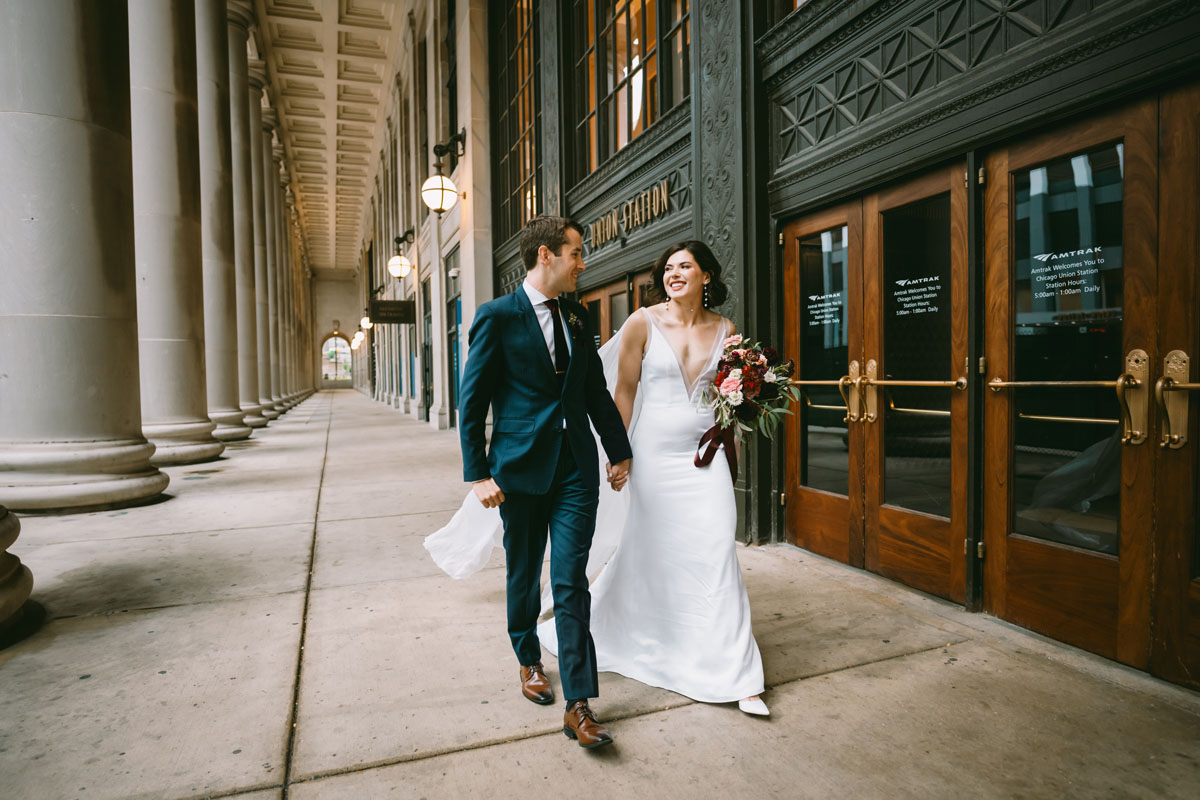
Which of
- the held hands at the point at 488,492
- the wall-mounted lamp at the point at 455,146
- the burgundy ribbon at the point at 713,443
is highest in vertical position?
the wall-mounted lamp at the point at 455,146

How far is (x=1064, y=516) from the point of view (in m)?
3.68

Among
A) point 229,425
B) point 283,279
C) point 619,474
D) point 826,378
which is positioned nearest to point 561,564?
point 619,474

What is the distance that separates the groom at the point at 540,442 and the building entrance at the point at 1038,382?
252 cm

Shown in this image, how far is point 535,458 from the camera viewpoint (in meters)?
2.83

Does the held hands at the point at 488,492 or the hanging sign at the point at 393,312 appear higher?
the hanging sign at the point at 393,312

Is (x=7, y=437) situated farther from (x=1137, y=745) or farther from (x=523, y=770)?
(x=1137, y=745)

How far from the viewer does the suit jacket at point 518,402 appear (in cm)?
279

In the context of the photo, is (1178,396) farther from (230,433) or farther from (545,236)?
(230,433)

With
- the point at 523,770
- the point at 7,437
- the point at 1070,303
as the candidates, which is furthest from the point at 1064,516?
the point at 7,437

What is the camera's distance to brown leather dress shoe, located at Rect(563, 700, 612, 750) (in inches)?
101

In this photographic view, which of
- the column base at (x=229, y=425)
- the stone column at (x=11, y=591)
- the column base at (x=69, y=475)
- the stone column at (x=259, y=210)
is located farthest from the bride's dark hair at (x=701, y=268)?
the stone column at (x=259, y=210)

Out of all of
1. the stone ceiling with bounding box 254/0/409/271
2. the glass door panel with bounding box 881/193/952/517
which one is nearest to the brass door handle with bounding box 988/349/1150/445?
the glass door panel with bounding box 881/193/952/517

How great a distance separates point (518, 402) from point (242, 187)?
17649 mm

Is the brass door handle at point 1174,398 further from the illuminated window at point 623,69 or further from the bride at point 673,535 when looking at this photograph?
the illuminated window at point 623,69
